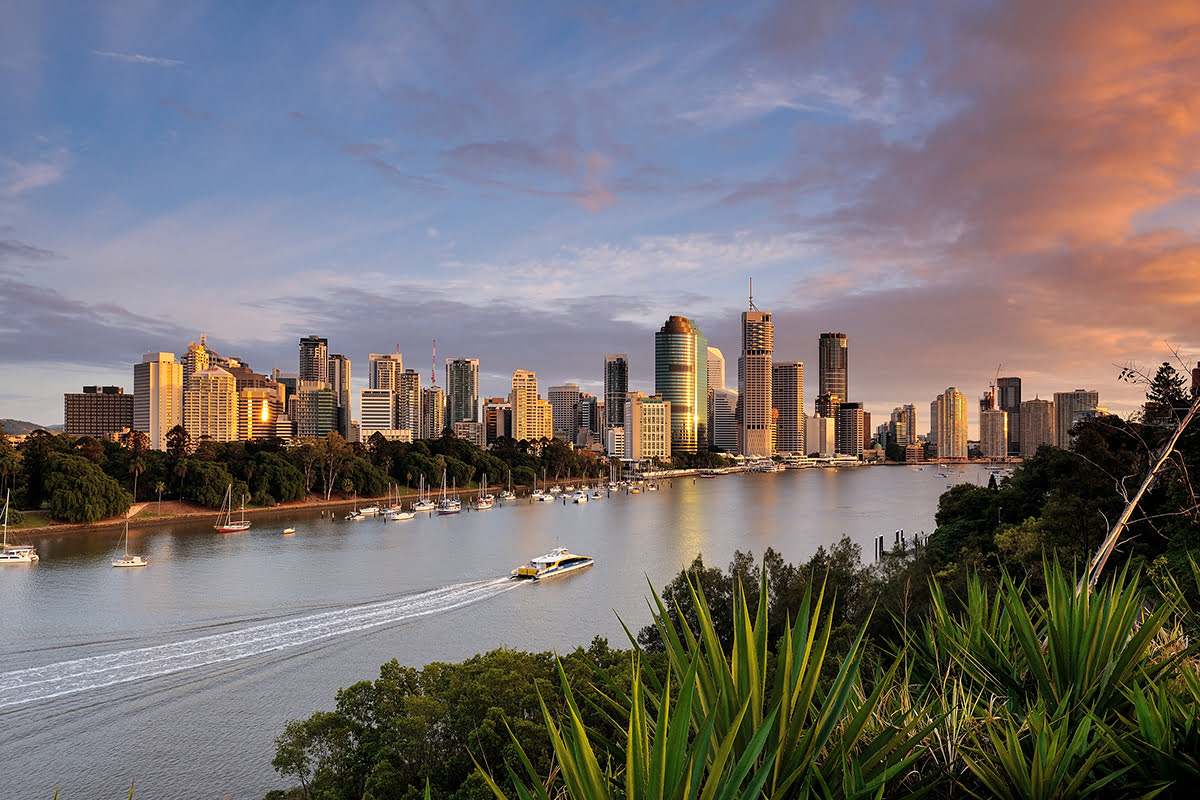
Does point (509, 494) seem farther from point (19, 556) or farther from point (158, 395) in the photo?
point (158, 395)

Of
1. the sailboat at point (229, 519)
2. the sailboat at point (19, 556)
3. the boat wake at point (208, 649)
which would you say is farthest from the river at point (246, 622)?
the sailboat at point (229, 519)

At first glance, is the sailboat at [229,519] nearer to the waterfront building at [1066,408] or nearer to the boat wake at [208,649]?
the boat wake at [208,649]

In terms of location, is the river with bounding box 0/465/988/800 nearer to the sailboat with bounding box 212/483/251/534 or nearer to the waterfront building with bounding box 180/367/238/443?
the sailboat with bounding box 212/483/251/534

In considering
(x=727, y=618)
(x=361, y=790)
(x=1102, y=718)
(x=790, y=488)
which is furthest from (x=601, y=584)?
(x=790, y=488)

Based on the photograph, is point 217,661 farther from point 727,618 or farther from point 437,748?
point 727,618

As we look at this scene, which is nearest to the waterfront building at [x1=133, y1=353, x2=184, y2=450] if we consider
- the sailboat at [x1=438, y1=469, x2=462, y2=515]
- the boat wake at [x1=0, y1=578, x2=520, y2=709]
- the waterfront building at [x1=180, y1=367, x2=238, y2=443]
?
the waterfront building at [x1=180, y1=367, x2=238, y2=443]

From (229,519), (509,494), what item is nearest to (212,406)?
(509,494)

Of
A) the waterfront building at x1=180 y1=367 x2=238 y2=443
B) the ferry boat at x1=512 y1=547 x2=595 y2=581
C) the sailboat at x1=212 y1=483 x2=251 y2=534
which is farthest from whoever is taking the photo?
the waterfront building at x1=180 y1=367 x2=238 y2=443

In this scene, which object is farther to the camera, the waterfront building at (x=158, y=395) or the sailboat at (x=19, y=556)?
the waterfront building at (x=158, y=395)
